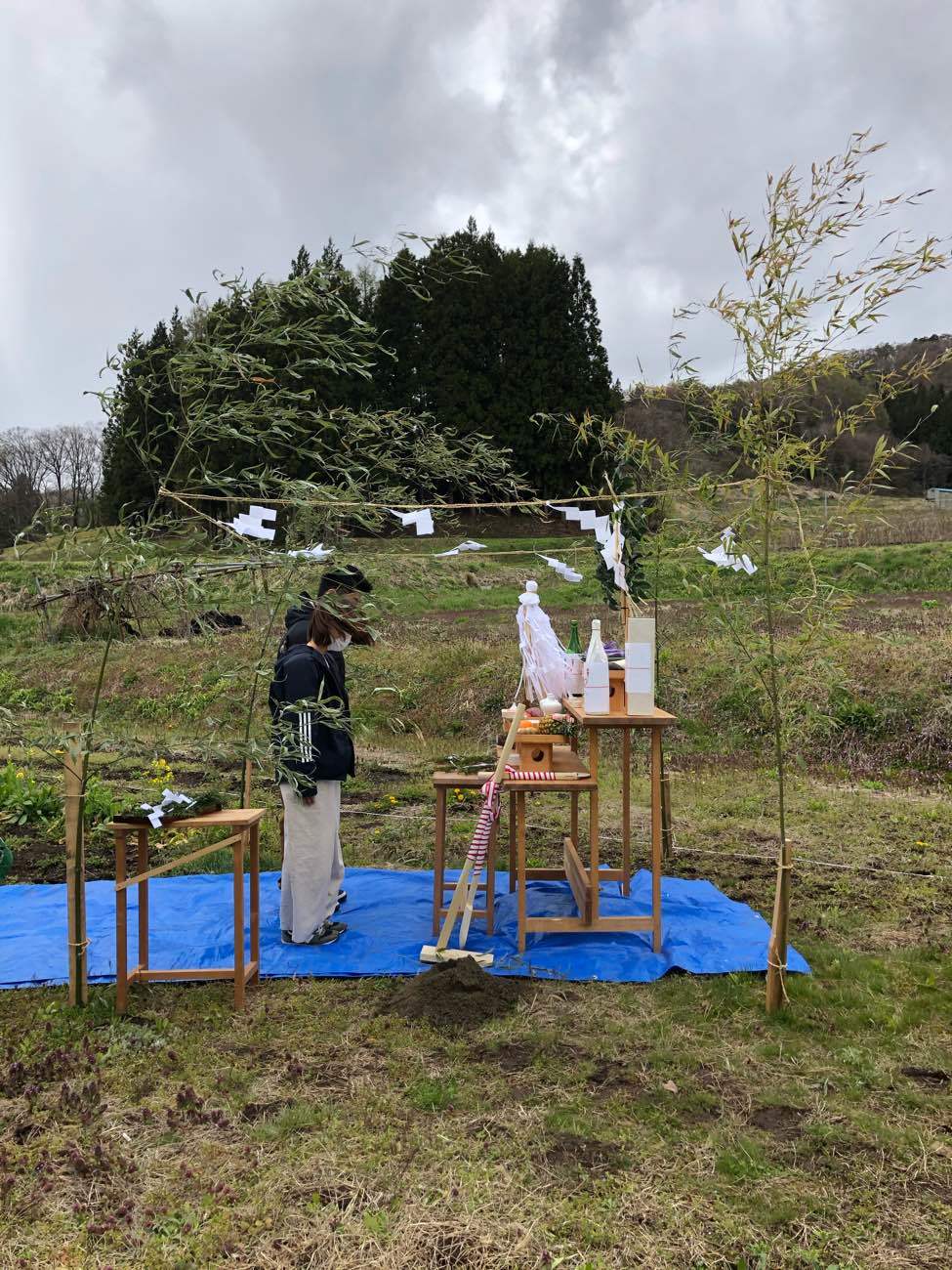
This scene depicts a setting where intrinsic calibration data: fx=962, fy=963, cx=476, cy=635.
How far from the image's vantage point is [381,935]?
15.8 ft

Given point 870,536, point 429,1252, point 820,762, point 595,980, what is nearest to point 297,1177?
point 429,1252

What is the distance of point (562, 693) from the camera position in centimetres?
517

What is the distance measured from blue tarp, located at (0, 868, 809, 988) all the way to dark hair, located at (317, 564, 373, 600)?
5.64 ft

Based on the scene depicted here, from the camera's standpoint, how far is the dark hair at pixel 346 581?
4.02 meters

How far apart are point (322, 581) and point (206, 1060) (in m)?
1.90

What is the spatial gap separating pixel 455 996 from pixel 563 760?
4.86ft

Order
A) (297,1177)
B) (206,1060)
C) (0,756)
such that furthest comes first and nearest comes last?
1. (0,756)
2. (206,1060)
3. (297,1177)

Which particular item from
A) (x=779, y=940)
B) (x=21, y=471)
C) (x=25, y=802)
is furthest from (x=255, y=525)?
(x=21, y=471)

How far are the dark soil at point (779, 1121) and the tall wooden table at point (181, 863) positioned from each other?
201cm

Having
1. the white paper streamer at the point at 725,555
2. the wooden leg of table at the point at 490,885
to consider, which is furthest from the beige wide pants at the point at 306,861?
the white paper streamer at the point at 725,555

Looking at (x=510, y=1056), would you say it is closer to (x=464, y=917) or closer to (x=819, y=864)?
(x=464, y=917)

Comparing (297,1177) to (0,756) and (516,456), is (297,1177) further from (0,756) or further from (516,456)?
(516,456)

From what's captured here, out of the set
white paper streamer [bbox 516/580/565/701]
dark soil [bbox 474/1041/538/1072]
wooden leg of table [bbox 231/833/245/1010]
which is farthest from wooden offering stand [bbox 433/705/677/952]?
wooden leg of table [bbox 231/833/245/1010]

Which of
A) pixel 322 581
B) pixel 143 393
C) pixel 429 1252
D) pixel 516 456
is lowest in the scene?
pixel 429 1252
